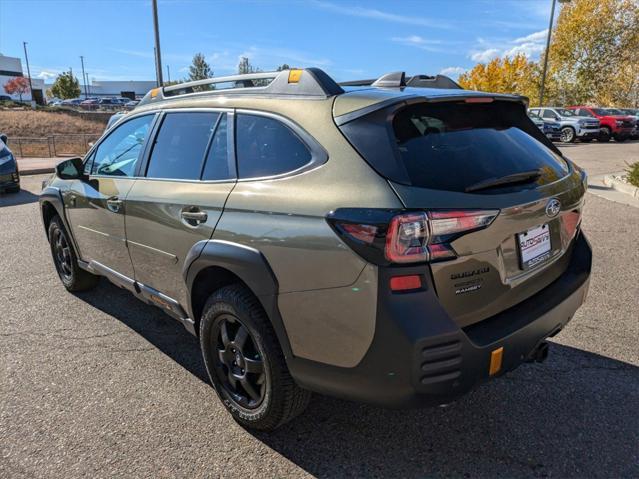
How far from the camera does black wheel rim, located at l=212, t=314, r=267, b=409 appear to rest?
2557mm

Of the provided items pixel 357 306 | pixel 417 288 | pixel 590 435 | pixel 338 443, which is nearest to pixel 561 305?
pixel 590 435

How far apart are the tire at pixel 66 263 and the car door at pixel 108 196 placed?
33cm

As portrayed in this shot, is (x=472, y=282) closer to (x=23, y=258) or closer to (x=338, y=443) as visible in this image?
(x=338, y=443)

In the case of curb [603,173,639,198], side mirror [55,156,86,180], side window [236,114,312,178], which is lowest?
curb [603,173,639,198]

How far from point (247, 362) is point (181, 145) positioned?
148 centimetres

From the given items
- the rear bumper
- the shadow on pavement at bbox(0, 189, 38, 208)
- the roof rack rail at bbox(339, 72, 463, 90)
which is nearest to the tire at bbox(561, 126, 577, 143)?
the shadow on pavement at bbox(0, 189, 38, 208)

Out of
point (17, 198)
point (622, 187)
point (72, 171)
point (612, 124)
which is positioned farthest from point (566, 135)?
point (72, 171)

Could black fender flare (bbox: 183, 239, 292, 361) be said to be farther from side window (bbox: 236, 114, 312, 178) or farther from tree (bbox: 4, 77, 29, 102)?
tree (bbox: 4, 77, 29, 102)

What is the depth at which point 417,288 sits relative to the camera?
1921 mm

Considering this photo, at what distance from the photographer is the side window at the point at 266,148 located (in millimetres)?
2387

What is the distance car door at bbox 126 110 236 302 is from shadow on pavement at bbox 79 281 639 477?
863mm

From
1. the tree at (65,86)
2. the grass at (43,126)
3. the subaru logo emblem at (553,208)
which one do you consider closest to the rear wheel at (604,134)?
the subaru logo emblem at (553,208)

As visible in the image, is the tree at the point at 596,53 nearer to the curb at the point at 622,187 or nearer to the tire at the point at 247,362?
the curb at the point at 622,187

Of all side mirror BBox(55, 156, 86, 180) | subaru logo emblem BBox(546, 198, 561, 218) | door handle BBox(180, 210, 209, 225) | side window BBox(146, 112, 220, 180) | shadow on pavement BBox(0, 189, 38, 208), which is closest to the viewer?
subaru logo emblem BBox(546, 198, 561, 218)
